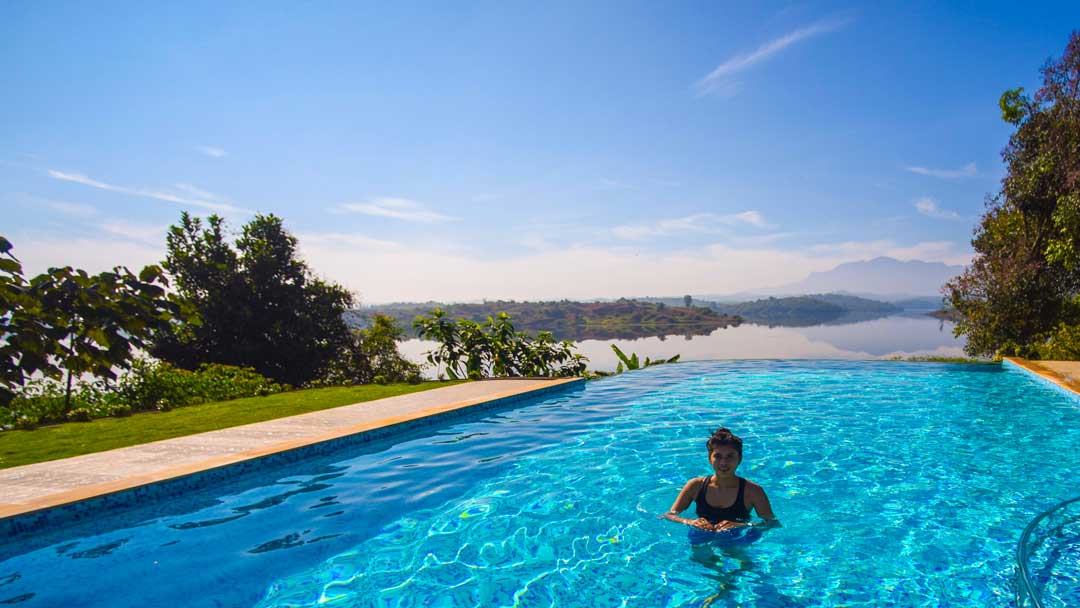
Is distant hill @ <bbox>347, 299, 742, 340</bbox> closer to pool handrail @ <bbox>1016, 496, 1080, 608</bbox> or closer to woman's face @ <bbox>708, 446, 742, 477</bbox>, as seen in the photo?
pool handrail @ <bbox>1016, 496, 1080, 608</bbox>

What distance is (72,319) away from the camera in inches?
380

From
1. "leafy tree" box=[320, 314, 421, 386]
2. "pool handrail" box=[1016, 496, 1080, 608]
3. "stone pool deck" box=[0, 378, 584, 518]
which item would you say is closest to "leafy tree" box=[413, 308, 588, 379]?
"leafy tree" box=[320, 314, 421, 386]

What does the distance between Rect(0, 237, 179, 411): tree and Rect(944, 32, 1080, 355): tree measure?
74.2 feet

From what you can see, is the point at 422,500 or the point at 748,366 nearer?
the point at 422,500

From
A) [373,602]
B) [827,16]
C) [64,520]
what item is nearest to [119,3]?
[64,520]

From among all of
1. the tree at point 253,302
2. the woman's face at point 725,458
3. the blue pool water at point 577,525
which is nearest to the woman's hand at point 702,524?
the blue pool water at point 577,525

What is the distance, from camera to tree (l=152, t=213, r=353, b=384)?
19953 mm

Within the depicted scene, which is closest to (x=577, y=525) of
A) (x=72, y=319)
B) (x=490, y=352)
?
(x=72, y=319)

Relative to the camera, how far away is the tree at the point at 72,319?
8.73m

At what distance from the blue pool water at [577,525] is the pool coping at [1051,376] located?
76 cm

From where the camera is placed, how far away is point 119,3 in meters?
11.1

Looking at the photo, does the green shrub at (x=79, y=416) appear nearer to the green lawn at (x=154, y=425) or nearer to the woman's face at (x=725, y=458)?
the green lawn at (x=154, y=425)

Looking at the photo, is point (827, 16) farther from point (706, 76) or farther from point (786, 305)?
point (786, 305)

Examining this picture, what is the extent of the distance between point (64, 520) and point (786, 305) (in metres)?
152
